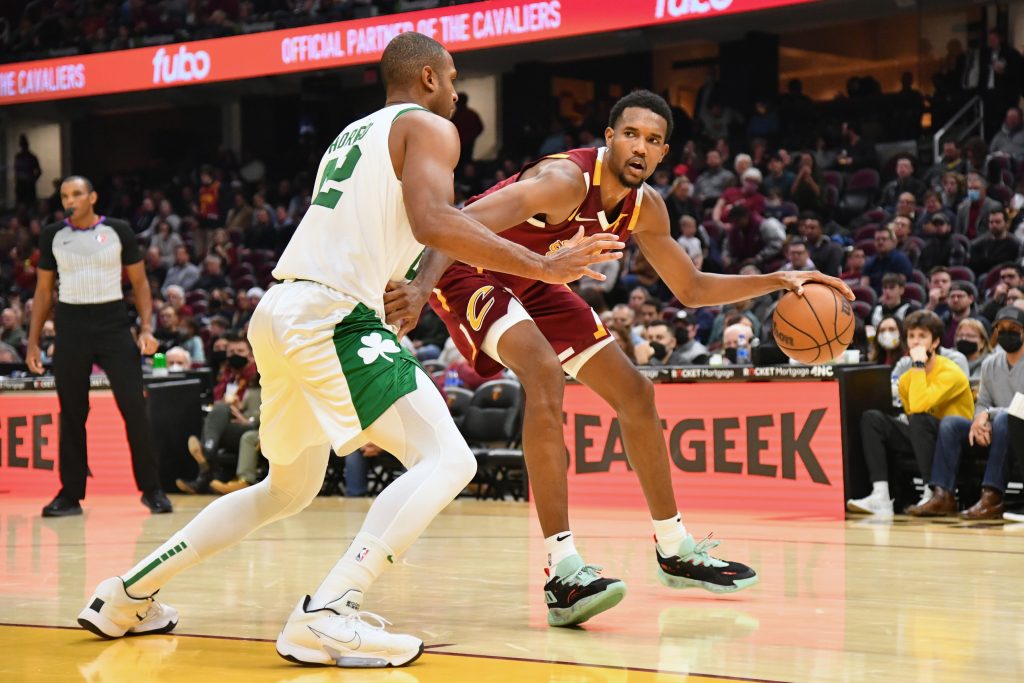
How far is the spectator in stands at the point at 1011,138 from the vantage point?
13625mm

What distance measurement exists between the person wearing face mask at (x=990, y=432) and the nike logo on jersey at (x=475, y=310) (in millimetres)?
4321

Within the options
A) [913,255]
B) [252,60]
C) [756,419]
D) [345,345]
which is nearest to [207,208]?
[252,60]

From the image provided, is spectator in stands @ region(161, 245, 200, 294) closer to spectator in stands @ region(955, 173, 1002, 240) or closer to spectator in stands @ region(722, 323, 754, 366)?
spectator in stands @ region(722, 323, 754, 366)

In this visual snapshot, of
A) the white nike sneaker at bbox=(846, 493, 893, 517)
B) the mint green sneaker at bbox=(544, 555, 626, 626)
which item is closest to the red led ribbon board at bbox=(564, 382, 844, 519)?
the white nike sneaker at bbox=(846, 493, 893, 517)

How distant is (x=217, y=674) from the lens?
327cm

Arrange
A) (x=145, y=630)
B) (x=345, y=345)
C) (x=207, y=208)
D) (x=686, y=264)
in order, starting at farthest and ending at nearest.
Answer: (x=207, y=208) < (x=686, y=264) < (x=145, y=630) < (x=345, y=345)

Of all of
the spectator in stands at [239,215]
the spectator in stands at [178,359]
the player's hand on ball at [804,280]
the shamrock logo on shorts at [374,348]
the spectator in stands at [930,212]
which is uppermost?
the spectator in stands at [239,215]

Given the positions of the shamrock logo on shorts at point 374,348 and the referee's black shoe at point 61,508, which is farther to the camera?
the referee's black shoe at point 61,508

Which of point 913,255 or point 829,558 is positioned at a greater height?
point 913,255

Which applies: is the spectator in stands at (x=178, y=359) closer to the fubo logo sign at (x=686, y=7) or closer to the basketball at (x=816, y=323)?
the fubo logo sign at (x=686, y=7)

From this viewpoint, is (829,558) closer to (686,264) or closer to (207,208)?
A: (686,264)

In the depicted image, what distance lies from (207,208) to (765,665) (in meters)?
18.4

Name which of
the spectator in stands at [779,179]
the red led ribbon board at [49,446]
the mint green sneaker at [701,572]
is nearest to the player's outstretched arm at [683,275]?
the mint green sneaker at [701,572]

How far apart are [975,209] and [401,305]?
10.1 metres
